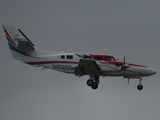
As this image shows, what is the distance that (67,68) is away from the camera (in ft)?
107

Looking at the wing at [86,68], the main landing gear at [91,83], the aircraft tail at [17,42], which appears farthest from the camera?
the aircraft tail at [17,42]

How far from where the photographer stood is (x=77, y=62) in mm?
32281

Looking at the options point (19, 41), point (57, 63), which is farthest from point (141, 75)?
point (19, 41)

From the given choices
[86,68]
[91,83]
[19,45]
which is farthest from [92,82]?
[19,45]

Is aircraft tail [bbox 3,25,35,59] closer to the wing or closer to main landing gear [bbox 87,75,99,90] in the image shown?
the wing

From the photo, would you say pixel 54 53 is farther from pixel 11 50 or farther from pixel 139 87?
pixel 139 87

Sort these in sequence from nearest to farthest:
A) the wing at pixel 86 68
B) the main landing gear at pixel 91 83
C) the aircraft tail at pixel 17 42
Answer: the wing at pixel 86 68 < the main landing gear at pixel 91 83 < the aircraft tail at pixel 17 42

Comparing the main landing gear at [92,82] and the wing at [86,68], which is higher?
the wing at [86,68]

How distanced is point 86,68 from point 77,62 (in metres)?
1.43

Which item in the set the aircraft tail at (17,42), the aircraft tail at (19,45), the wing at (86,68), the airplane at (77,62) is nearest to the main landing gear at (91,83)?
the airplane at (77,62)

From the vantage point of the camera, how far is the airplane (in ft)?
104

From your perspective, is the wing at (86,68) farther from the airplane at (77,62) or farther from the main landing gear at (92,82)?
the main landing gear at (92,82)

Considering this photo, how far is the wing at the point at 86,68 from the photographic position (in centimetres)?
3041

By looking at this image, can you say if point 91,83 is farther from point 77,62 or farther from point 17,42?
point 17,42
